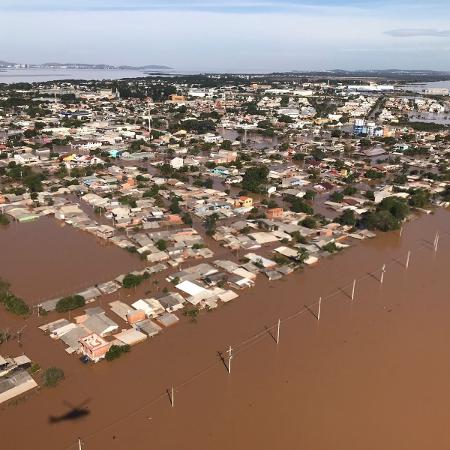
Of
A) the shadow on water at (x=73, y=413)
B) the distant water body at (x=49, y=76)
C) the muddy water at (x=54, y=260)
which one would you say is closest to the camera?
the shadow on water at (x=73, y=413)

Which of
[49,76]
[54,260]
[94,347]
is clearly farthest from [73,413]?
[49,76]

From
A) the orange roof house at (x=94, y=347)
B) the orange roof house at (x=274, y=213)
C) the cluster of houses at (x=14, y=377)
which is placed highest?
the orange roof house at (x=274, y=213)

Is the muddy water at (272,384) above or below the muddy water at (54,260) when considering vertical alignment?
below

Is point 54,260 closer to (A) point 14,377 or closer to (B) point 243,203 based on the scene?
(A) point 14,377

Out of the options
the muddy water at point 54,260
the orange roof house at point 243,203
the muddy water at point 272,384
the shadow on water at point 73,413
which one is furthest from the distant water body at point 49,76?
the shadow on water at point 73,413

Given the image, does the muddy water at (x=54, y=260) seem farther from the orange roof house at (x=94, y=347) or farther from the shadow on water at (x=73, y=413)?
the shadow on water at (x=73, y=413)

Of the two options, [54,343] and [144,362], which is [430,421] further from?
[54,343]

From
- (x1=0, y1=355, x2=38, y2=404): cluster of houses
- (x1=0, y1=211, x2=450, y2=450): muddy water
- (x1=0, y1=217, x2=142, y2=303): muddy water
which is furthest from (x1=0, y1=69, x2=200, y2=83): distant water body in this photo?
(x1=0, y1=211, x2=450, y2=450): muddy water
